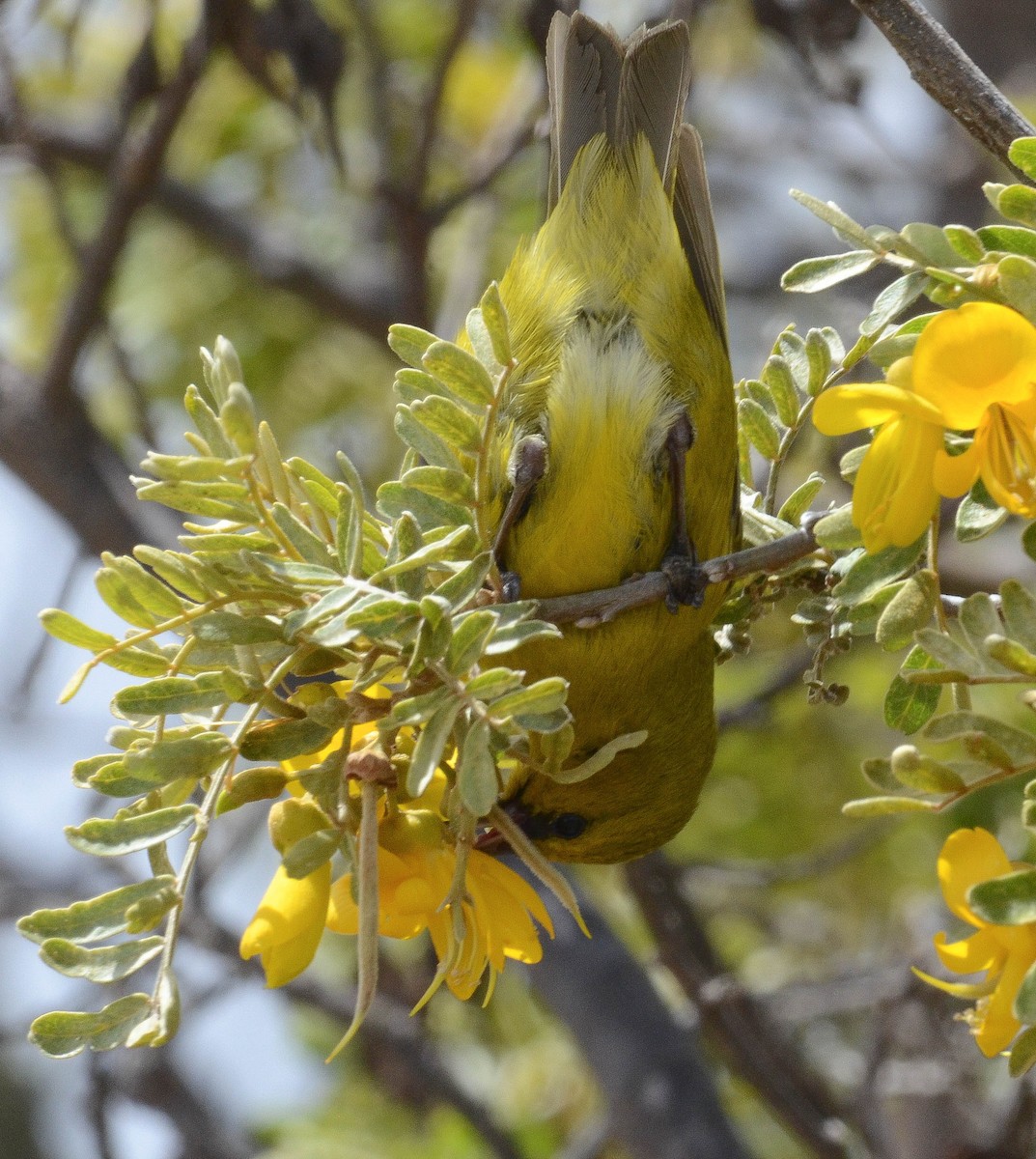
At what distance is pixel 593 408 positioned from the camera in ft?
8.68

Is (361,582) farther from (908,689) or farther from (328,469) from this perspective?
(328,469)

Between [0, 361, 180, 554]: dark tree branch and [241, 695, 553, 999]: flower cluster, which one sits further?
[0, 361, 180, 554]: dark tree branch

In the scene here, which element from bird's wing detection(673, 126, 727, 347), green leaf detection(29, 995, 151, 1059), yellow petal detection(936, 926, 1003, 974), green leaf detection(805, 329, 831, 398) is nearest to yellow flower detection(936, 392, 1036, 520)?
yellow petal detection(936, 926, 1003, 974)

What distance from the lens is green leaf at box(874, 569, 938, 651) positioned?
1.63 m

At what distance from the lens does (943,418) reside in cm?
144

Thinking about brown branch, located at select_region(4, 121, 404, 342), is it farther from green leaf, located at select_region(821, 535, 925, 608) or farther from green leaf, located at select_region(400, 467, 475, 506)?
green leaf, located at select_region(821, 535, 925, 608)

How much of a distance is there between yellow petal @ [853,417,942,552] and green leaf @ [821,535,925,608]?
176 mm

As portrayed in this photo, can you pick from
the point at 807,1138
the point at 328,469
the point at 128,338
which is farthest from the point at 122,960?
the point at 128,338

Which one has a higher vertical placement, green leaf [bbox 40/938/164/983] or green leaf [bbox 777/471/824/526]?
green leaf [bbox 40/938/164/983]

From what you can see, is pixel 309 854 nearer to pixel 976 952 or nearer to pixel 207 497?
pixel 207 497

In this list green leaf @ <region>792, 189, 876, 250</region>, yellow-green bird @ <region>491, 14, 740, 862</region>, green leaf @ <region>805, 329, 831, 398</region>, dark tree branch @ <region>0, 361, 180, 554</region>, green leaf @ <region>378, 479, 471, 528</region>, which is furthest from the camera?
dark tree branch @ <region>0, 361, 180, 554</region>

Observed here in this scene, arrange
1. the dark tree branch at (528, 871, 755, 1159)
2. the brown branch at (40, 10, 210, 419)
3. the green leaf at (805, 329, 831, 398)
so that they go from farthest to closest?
the brown branch at (40, 10, 210, 419) → the dark tree branch at (528, 871, 755, 1159) → the green leaf at (805, 329, 831, 398)

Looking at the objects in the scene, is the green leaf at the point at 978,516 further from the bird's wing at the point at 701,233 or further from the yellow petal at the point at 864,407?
the bird's wing at the point at 701,233

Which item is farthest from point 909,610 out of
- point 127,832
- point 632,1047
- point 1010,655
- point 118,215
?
point 118,215
